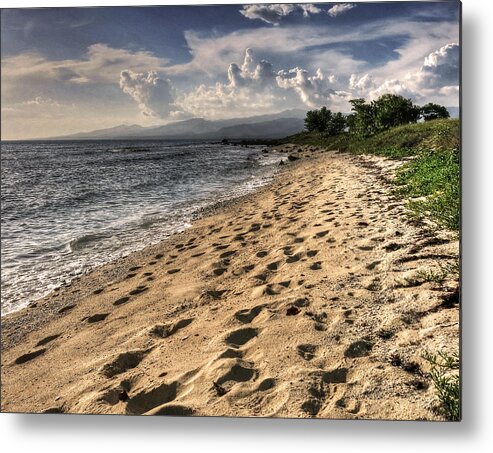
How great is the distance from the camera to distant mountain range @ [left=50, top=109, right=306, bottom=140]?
4.34 metres

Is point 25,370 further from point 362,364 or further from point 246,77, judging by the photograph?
point 246,77

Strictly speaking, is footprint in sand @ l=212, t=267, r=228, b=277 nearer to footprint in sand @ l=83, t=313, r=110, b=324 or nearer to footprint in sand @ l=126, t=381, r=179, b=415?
footprint in sand @ l=83, t=313, r=110, b=324

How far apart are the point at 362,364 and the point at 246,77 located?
113 inches

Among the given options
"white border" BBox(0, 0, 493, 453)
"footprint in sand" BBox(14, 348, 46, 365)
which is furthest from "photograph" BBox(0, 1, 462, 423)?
"white border" BBox(0, 0, 493, 453)

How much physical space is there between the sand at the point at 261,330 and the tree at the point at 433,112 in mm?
1018

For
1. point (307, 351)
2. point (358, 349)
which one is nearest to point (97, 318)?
point (307, 351)

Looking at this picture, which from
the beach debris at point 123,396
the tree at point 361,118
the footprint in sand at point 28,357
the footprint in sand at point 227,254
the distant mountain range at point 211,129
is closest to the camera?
the beach debris at point 123,396

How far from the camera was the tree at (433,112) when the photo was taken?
3.72m

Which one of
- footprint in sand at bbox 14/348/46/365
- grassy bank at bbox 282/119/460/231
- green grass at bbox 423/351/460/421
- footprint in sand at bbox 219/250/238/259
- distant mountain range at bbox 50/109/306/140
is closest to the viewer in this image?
green grass at bbox 423/351/460/421

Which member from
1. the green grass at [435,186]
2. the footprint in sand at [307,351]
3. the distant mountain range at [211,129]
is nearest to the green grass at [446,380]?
the footprint in sand at [307,351]

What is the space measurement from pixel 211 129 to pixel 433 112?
2.20m

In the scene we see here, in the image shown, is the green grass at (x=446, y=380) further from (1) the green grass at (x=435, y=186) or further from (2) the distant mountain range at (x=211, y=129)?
(2) the distant mountain range at (x=211, y=129)

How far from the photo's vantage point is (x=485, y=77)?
3.56 m

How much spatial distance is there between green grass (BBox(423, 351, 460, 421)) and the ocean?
3.19 m
